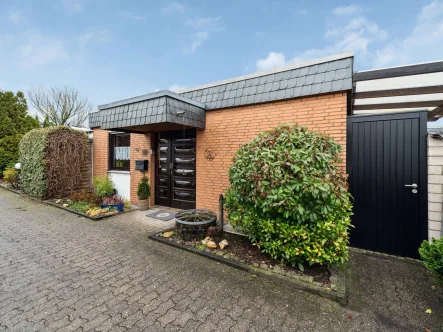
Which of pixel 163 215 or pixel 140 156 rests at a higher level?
pixel 140 156

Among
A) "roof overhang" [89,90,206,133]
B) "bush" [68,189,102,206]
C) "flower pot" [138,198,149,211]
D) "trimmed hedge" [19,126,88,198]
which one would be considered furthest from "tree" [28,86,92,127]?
"flower pot" [138,198,149,211]

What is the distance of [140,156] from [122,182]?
154cm

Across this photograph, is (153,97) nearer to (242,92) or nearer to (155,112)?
(155,112)

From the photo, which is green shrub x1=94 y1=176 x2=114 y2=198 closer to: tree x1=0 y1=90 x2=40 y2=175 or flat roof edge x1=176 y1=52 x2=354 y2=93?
flat roof edge x1=176 y1=52 x2=354 y2=93

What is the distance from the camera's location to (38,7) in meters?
6.77

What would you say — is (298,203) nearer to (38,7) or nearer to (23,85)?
(38,7)

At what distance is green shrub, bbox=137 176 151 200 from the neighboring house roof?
182cm

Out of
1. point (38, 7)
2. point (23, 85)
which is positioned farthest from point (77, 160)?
point (23, 85)

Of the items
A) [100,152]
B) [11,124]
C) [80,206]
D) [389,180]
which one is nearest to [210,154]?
[389,180]

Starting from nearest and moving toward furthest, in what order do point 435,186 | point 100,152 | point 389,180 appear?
point 435,186, point 389,180, point 100,152

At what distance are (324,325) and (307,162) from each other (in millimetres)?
1758

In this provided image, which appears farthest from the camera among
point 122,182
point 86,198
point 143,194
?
point 122,182

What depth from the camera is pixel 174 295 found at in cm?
234

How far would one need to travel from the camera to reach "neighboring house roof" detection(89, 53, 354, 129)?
3727 mm
